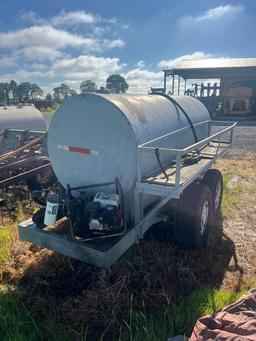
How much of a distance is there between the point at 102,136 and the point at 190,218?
1.51 meters

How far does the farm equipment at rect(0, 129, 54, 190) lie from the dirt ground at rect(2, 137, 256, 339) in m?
2.08

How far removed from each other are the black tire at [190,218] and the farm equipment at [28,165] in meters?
3.42

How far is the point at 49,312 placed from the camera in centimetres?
292

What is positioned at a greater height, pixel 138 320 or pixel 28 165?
pixel 28 165

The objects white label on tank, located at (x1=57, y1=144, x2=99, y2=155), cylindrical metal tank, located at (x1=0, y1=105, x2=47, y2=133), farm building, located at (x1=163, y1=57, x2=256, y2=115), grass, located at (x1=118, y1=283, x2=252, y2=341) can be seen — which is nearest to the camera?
grass, located at (x1=118, y1=283, x2=252, y2=341)

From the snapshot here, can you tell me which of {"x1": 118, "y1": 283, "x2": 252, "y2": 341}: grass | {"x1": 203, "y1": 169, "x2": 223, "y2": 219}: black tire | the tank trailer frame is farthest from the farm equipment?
{"x1": 118, "y1": 283, "x2": 252, "y2": 341}: grass

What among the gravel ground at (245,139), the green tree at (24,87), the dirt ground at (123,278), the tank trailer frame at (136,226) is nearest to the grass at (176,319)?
the dirt ground at (123,278)

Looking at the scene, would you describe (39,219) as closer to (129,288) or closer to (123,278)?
(123,278)

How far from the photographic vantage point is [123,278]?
3168 millimetres

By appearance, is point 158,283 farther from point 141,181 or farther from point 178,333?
point 141,181

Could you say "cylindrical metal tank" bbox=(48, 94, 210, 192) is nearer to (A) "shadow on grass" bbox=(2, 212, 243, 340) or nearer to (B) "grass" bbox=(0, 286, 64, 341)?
(A) "shadow on grass" bbox=(2, 212, 243, 340)

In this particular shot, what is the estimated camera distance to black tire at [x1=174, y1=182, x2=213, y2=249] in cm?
369

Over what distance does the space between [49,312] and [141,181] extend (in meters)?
1.63

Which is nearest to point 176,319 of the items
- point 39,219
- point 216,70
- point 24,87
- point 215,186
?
point 39,219
